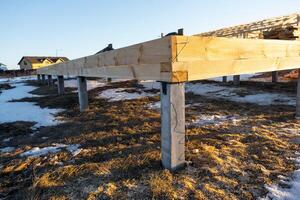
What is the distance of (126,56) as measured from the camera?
4.44 meters

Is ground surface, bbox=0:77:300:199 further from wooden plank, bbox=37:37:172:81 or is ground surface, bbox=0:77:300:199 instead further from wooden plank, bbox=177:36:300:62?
wooden plank, bbox=177:36:300:62

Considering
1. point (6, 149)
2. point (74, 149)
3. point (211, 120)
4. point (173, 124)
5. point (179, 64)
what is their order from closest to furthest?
point (179, 64) → point (173, 124) → point (74, 149) → point (6, 149) → point (211, 120)

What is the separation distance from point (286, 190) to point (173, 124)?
1646 millimetres

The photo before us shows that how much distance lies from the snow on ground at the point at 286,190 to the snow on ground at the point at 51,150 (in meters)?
3.29

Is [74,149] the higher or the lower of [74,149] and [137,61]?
the lower

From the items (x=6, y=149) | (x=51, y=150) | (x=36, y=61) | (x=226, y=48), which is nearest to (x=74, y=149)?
(x=51, y=150)

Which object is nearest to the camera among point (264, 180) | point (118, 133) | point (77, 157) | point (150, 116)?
point (264, 180)

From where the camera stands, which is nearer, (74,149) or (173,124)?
(173,124)

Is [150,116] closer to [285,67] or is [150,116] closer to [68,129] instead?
[68,129]

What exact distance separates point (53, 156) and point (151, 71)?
2477mm

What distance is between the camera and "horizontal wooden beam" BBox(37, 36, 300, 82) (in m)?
3.26

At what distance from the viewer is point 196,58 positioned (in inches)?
137

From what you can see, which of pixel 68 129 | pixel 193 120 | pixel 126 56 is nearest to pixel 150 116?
pixel 193 120

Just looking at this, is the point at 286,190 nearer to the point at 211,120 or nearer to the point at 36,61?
the point at 211,120
